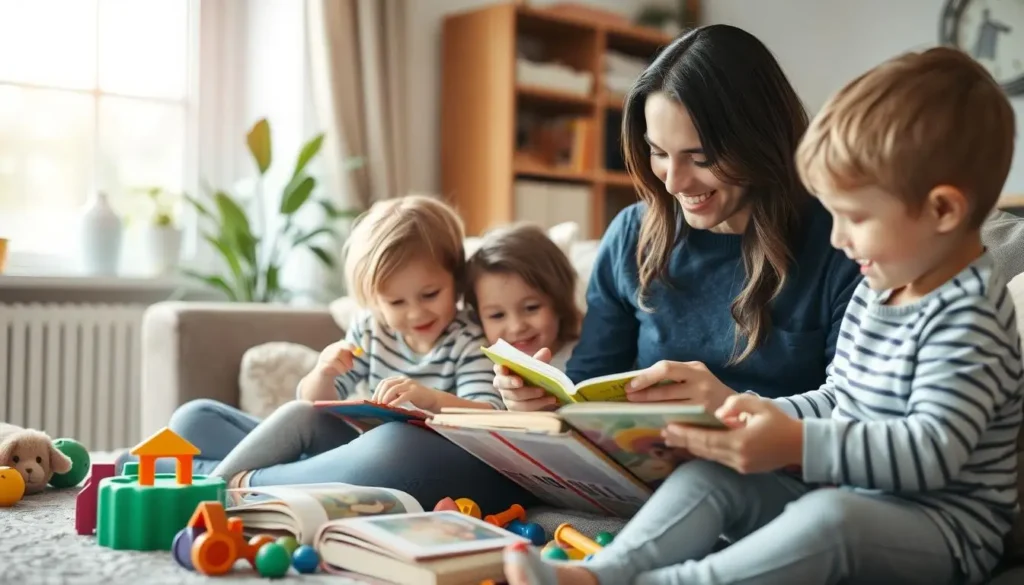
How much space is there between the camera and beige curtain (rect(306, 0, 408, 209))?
11.1 ft

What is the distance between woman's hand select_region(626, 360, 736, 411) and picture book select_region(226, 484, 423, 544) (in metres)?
0.34

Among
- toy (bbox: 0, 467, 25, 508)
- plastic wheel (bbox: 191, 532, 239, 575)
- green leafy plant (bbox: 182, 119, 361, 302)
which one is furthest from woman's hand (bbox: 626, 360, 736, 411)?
green leafy plant (bbox: 182, 119, 361, 302)

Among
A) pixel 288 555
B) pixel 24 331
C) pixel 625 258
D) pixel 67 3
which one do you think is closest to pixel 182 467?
pixel 288 555

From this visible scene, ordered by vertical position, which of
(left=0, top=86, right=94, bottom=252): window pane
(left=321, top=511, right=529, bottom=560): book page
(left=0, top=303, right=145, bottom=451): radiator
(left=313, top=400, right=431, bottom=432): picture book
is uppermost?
(left=0, top=86, right=94, bottom=252): window pane

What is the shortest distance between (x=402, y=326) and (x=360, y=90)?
5.75 ft

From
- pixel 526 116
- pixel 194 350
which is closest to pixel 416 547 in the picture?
pixel 194 350

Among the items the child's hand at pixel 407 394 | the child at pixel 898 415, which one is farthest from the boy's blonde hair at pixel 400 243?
the child at pixel 898 415

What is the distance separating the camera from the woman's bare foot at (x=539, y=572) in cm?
102

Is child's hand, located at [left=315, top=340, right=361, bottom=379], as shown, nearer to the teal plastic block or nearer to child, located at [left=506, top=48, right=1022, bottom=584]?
the teal plastic block

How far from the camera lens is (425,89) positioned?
3830mm

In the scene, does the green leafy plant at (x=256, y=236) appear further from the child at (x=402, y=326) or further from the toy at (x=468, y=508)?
the toy at (x=468, y=508)

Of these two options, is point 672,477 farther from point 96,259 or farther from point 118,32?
point 118,32

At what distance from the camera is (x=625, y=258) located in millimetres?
1709

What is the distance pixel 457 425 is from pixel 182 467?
0.34m
